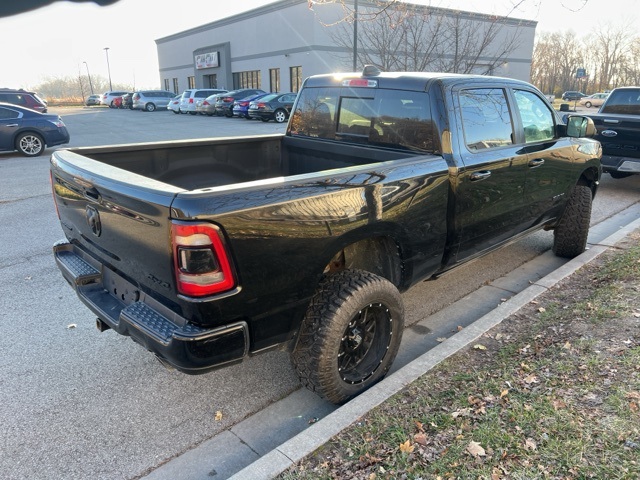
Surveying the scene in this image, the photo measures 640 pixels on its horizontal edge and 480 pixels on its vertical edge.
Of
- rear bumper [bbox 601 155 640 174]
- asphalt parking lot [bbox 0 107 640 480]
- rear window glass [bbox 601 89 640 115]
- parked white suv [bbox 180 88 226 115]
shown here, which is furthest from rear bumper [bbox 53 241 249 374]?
parked white suv [bbox 180 88 226 115]

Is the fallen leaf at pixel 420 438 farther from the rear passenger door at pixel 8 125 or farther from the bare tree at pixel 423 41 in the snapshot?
the rear passenger door at pixel 8 125

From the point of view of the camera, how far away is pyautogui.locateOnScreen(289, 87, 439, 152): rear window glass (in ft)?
11.7

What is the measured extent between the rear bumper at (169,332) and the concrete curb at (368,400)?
52 cm

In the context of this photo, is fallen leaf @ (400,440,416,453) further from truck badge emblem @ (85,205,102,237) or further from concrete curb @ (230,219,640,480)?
truck badge emblem @ (85,205,102,237)

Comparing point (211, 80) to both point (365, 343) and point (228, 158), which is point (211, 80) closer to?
point (228, 158)

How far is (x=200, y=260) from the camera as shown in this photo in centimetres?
226

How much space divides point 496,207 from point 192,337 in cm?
269

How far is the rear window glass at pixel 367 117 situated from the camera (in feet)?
11.7

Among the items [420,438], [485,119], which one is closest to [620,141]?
[485,119]

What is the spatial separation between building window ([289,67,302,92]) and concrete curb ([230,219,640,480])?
109 ft

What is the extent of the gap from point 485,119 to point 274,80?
120ft

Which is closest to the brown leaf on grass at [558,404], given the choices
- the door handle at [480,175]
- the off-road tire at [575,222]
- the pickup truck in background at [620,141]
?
the door handle at [480,175]

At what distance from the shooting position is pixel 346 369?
3045mm

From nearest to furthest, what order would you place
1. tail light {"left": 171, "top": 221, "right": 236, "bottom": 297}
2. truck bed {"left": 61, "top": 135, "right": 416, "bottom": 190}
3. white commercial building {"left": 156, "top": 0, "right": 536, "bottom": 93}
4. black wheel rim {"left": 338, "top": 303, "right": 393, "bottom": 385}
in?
tail light {"left": 171, "top": 221, "right": 236, "bottom": 297} → black wheel rim {"left": 338, "top": 303, "right": 393, "bottom": 385} → truck bed {"left": 61, "top": 135, "right": 416, "bottom": 190} → white commercial building {"left": 156, "top": 0, "right": 536, "bottom": 93}
